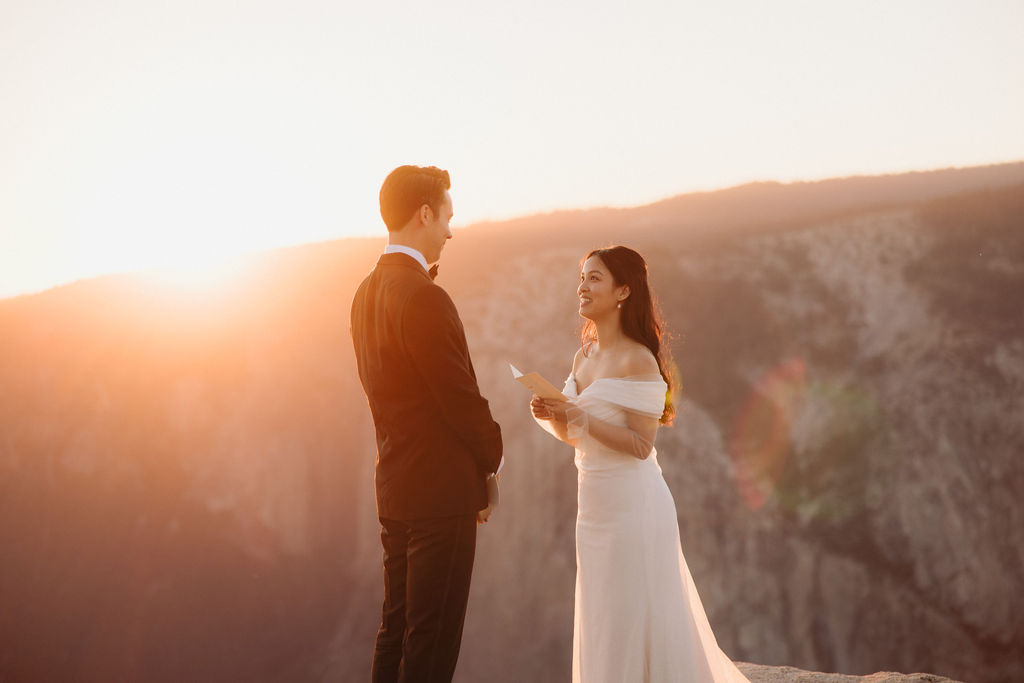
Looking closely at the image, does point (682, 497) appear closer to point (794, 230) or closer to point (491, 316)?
point (491, 316)

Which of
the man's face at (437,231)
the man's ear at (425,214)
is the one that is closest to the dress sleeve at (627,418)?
the man's face at (437,231)

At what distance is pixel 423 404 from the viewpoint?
3439 millimetres

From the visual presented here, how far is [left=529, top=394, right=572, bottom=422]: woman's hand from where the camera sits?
14.5 feet

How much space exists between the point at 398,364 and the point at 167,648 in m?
18.0

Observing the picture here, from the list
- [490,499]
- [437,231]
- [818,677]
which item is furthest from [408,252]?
[818,677]

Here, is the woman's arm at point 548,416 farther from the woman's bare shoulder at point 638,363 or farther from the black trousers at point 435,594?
the black trousers at point 435,594

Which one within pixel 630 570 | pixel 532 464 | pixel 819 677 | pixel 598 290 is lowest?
pixel 532 464

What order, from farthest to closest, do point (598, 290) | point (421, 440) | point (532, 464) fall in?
point (532, 464) → point (598, 290) → point (421, 440)

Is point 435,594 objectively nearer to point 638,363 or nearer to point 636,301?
point 638,363

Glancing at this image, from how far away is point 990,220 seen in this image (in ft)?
75.6

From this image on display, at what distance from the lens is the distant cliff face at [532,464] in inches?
669

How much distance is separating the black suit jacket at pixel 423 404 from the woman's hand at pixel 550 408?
3.09ft

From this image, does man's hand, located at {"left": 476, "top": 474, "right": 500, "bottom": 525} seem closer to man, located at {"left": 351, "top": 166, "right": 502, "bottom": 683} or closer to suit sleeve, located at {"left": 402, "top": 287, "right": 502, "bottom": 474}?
man, located at {"left": 351, "top": 166, "right": 502, "bottom": 683}

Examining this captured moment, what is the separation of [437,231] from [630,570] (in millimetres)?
2337
